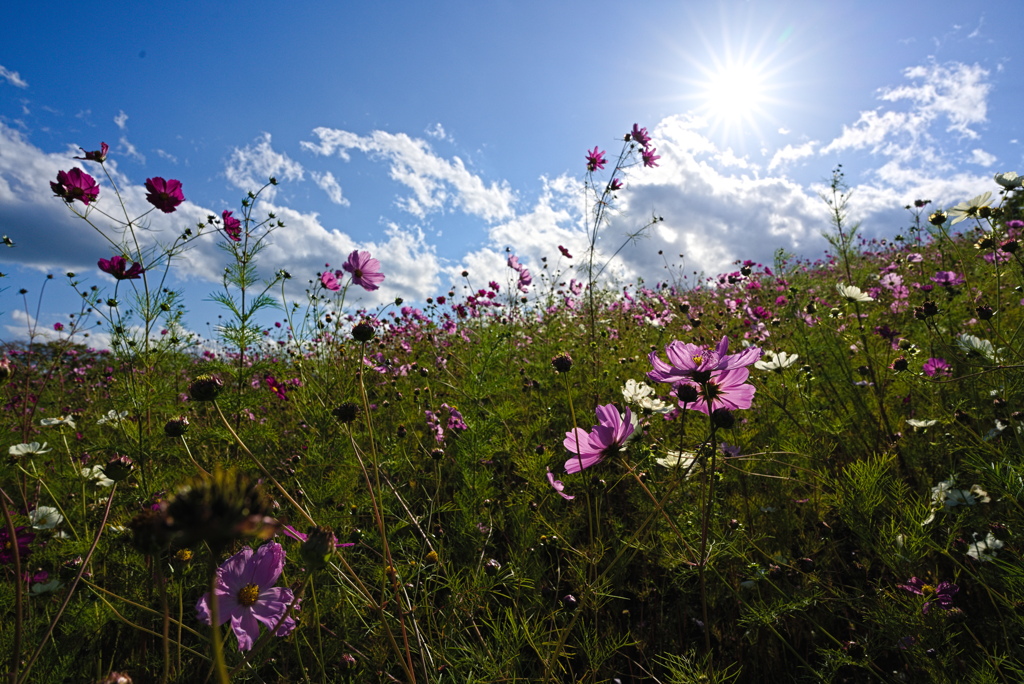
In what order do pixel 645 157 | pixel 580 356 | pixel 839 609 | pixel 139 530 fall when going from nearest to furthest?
pixel 139 530
pixel 839 609
pixel 580 356
pixel 645 157

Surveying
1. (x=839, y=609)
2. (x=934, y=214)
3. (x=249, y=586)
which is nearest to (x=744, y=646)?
(x=839, y=609)

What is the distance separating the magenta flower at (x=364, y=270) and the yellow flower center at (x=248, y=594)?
1044mm

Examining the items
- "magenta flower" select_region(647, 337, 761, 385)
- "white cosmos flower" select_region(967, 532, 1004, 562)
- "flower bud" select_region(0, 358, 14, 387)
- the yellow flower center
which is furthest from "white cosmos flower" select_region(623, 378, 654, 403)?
"flower bud" select_region(0, 358, 14, 387)

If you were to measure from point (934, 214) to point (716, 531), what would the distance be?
5.92 feet

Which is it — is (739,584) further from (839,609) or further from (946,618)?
(946,618)

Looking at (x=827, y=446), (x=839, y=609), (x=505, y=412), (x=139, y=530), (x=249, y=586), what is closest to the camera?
(x=139, y=530)

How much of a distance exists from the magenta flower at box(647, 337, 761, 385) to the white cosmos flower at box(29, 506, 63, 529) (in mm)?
1912

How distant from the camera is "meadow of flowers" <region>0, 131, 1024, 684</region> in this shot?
2.90ft

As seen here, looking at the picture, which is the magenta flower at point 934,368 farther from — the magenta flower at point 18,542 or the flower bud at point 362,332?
the magenta flower at point 18,542

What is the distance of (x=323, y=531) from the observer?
59 cm

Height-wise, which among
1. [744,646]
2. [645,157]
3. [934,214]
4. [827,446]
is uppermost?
[645,157]

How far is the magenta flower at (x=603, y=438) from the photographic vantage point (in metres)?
0.92

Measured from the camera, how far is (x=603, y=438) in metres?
0.93

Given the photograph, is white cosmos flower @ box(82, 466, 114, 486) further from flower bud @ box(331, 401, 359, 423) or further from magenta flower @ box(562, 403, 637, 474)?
magenta flower @ box(562, 403, 637, 474)
